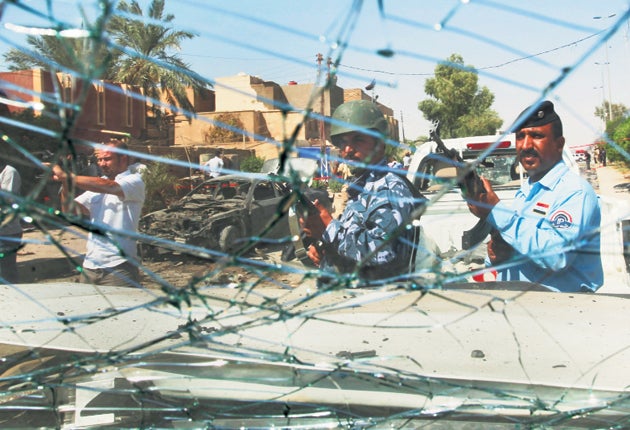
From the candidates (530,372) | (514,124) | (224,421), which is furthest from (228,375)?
(514,124)

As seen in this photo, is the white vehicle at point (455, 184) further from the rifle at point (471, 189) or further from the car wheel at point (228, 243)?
the car wheel at point (228, 243)

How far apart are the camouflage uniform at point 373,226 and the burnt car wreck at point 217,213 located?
158 centimetres

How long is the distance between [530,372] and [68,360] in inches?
58.0

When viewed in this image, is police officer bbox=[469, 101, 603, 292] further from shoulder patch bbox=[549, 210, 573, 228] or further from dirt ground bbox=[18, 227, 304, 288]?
Result: dirt ground bbox=[18, 227, 304, 288]

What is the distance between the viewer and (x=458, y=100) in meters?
2.18

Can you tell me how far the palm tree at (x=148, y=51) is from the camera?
5.76ft

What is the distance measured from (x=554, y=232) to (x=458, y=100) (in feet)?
1.87

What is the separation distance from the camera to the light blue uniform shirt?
1990 millimetres

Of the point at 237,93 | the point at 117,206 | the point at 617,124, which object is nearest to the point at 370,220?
the point at 237,93

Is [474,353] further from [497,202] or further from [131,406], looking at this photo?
[131,406]

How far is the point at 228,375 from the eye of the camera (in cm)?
195

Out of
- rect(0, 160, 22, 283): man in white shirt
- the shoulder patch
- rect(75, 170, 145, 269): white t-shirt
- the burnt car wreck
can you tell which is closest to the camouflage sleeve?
the shoulder patch

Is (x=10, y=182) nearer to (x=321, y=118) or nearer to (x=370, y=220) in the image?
(x=370, y=220)

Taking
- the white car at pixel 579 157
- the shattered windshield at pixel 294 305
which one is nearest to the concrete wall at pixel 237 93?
the shattered windshield at pixel 294 305
